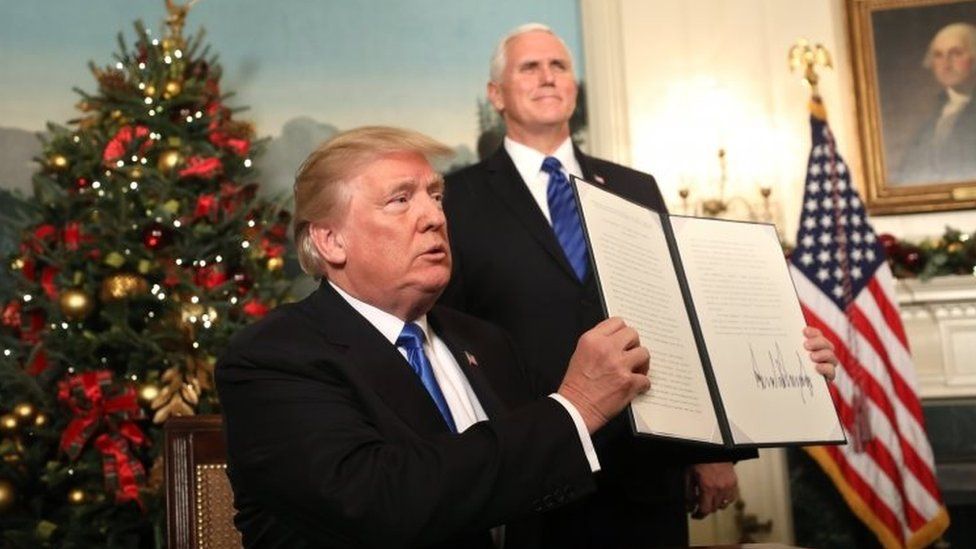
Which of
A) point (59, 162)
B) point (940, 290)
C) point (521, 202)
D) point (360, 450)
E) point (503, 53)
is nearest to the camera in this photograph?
point (360, 450)

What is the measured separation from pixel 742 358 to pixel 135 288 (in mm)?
3372

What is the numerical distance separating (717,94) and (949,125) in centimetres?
115

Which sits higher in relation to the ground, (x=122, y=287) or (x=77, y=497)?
(x=122, y=287)

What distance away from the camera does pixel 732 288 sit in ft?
8.93

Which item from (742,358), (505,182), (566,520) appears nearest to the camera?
(742,358)

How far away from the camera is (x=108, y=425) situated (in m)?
5.29

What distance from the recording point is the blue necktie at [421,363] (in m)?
2.46

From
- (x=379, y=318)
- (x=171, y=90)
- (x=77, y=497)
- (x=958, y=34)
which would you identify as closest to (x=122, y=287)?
(x=77, y=497)

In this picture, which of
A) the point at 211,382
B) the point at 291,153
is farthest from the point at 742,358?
the point at 291,153

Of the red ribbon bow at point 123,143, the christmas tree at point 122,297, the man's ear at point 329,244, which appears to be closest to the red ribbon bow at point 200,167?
the christmas tree at point 122,297

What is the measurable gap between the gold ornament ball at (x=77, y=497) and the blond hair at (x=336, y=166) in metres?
3.03

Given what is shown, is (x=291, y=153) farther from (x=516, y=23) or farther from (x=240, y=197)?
(x=516, y=23)

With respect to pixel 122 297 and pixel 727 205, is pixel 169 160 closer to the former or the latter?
pixel 122 297

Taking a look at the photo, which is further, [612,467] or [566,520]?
[566,520]
